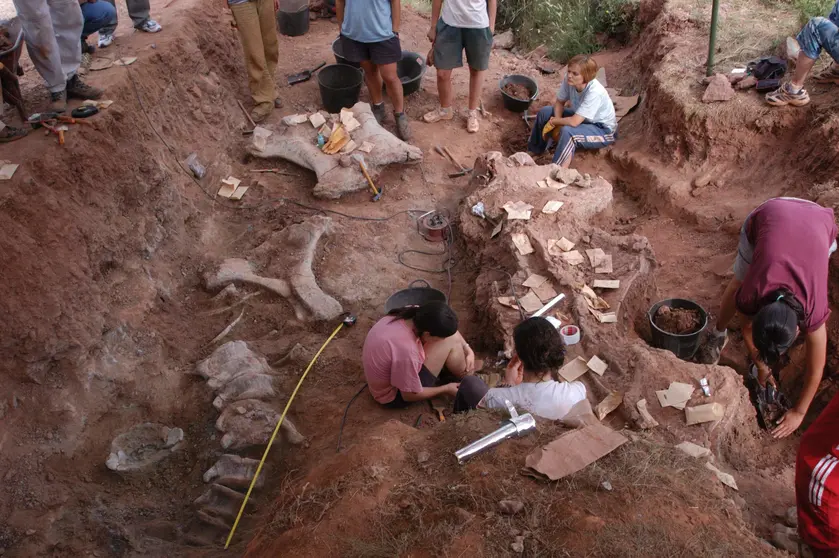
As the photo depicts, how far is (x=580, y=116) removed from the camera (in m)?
6.52

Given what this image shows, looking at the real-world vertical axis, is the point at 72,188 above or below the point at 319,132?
above

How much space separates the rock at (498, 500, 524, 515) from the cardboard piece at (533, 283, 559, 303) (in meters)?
2.30

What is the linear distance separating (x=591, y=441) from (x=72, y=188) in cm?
412

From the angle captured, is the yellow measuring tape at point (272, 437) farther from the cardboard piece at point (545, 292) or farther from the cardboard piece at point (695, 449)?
the cardboard piece at point (695, 449)

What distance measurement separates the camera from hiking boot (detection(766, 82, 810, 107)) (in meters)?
5.88

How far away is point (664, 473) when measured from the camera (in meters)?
2.72

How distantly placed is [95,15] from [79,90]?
132 cm

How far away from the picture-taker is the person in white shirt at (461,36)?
21.4ft

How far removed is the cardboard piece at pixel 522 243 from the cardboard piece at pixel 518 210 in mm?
243

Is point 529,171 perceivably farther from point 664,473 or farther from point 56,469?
point 56,469

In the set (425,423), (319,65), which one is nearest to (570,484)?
(425,423)

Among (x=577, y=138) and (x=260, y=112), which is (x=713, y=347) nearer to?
(x=577, y=138)

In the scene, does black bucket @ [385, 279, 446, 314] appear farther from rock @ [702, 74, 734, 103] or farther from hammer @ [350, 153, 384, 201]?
rock @ [702, 74, 734, 103]

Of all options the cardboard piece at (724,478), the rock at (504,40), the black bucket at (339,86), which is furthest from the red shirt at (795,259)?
the rock at (504,40)
